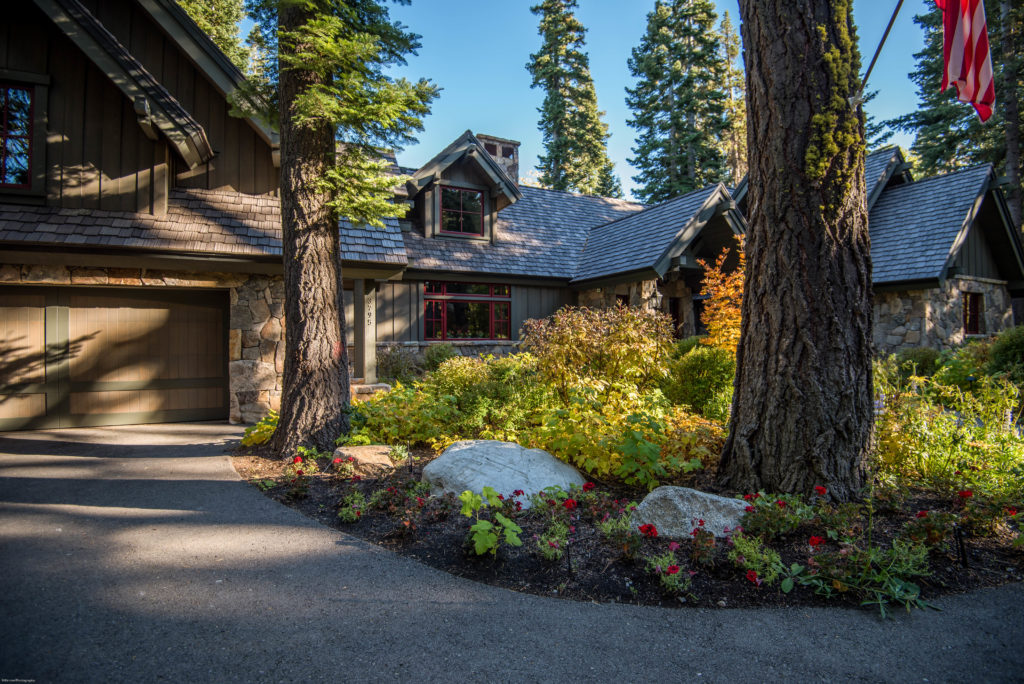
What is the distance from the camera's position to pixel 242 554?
343 centimetres

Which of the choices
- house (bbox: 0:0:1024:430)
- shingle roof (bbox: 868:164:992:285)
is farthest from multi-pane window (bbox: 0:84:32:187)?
shingle roof (bbox: 868:164:992:285)

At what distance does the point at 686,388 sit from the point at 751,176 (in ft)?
13.1

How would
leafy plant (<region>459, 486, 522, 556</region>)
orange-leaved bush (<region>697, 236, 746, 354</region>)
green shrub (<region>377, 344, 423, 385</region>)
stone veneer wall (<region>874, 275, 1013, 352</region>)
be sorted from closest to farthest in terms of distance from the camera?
1. leafy plant (<region>459, 486, 522, 556</region>)
2. orange-leaved bush (<region>697, 236, 746, 354</region>)
3. green shrub (<region>377, 344, 423, 385</region>)
4. stone veneer wall (<region>874, 275, 1013, 352</region>)

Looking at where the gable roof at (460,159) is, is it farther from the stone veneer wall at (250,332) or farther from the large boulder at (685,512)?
the large boulder at (685,512)

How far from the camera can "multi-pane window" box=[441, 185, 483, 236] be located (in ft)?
46.1

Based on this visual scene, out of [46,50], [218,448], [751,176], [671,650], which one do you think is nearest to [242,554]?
[671,650]

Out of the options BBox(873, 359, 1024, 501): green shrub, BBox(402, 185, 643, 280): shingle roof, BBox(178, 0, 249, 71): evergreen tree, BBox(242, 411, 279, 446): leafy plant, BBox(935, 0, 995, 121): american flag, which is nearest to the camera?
BBox(873, 359, 1024, 501): green shrub

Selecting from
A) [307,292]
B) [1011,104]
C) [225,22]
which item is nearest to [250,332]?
[307,292]

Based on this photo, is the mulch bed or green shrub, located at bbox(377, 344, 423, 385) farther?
green shrub, located at bbox(377, 344, 423, 385)

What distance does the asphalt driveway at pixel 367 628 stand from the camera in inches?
87.4

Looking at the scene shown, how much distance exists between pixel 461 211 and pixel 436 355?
14.6ft

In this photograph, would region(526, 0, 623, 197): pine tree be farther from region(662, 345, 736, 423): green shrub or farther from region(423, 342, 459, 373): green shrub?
region(662, 345, 736, 423): green shrub

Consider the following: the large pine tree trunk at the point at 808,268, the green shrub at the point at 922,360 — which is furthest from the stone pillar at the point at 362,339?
the green shrub at the point at 922,360

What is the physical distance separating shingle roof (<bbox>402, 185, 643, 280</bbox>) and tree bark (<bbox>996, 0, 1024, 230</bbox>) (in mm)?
12130
